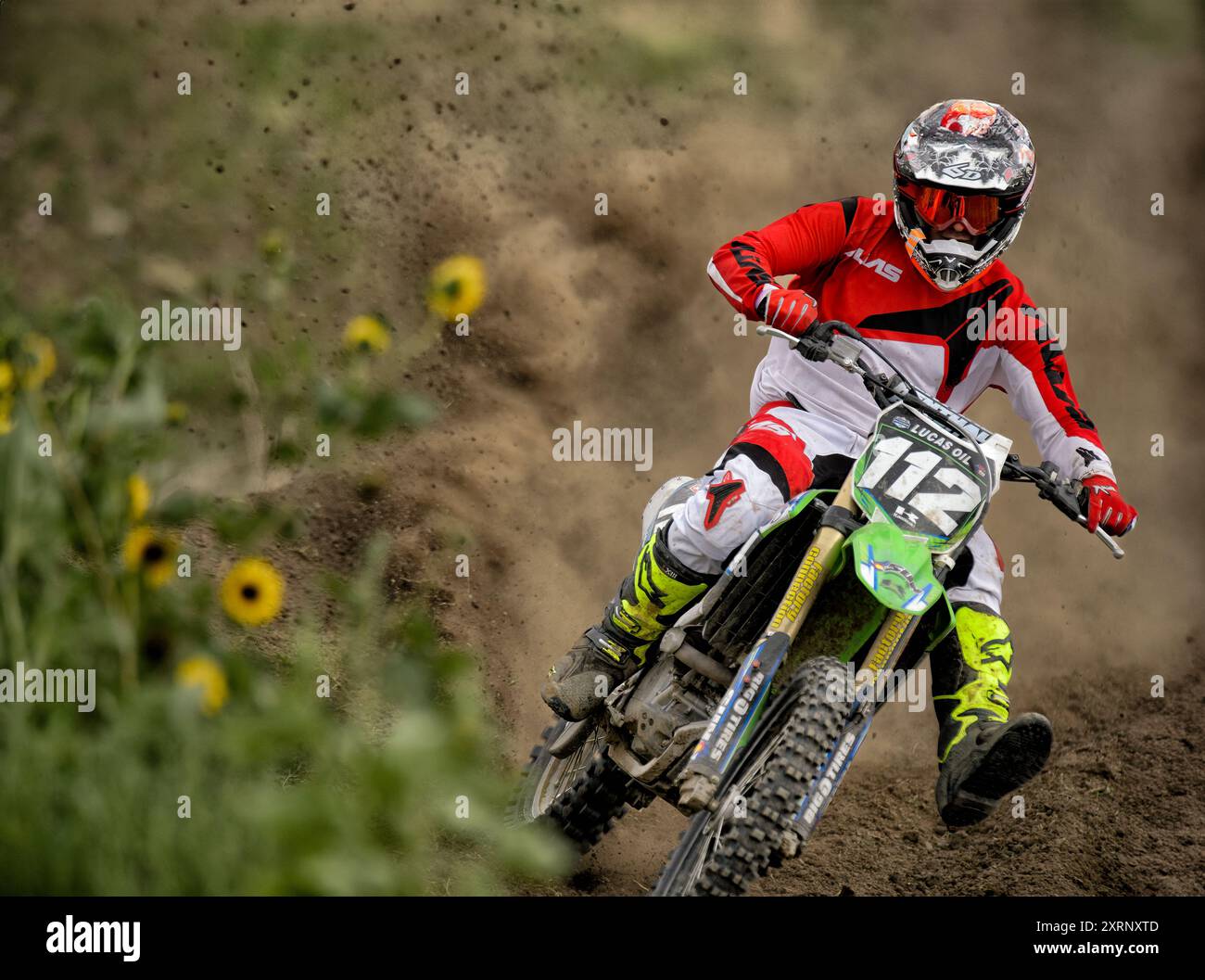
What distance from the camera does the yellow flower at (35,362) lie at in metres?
3.99

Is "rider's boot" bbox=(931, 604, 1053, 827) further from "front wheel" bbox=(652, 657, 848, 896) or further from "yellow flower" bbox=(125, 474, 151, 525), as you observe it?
"yellow flower" bbox=(125, 474, 151, 525)

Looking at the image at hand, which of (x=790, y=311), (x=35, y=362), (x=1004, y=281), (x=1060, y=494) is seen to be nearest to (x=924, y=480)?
(x=1060, y=494)

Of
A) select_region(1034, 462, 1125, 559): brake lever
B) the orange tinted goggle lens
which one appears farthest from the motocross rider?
select_region(1034, 462, 1125, 559): brake lever

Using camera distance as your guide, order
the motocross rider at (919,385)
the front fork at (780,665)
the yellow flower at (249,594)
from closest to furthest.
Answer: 1. the front fork at (780,665)
2. the yellow flower at (249,594)
3. the motocross rider at (919,385)

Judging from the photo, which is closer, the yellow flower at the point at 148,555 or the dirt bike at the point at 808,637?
the yellow flower at the point at 148,555

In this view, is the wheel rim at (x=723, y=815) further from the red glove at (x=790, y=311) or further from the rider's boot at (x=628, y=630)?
the red glove at (x=790, y=311)

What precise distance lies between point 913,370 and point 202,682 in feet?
8.68

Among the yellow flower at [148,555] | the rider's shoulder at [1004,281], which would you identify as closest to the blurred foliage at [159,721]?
the yellow flower at [148,555]

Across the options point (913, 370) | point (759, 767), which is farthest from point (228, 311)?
point (759, 767)

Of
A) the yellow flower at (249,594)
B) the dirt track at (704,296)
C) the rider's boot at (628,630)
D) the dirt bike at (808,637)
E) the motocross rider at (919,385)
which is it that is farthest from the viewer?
the dirt track at (704,296)

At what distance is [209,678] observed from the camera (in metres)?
3.65

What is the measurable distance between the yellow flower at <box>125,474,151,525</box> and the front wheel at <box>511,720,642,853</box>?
1809 millimetres

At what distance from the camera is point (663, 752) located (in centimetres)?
455
